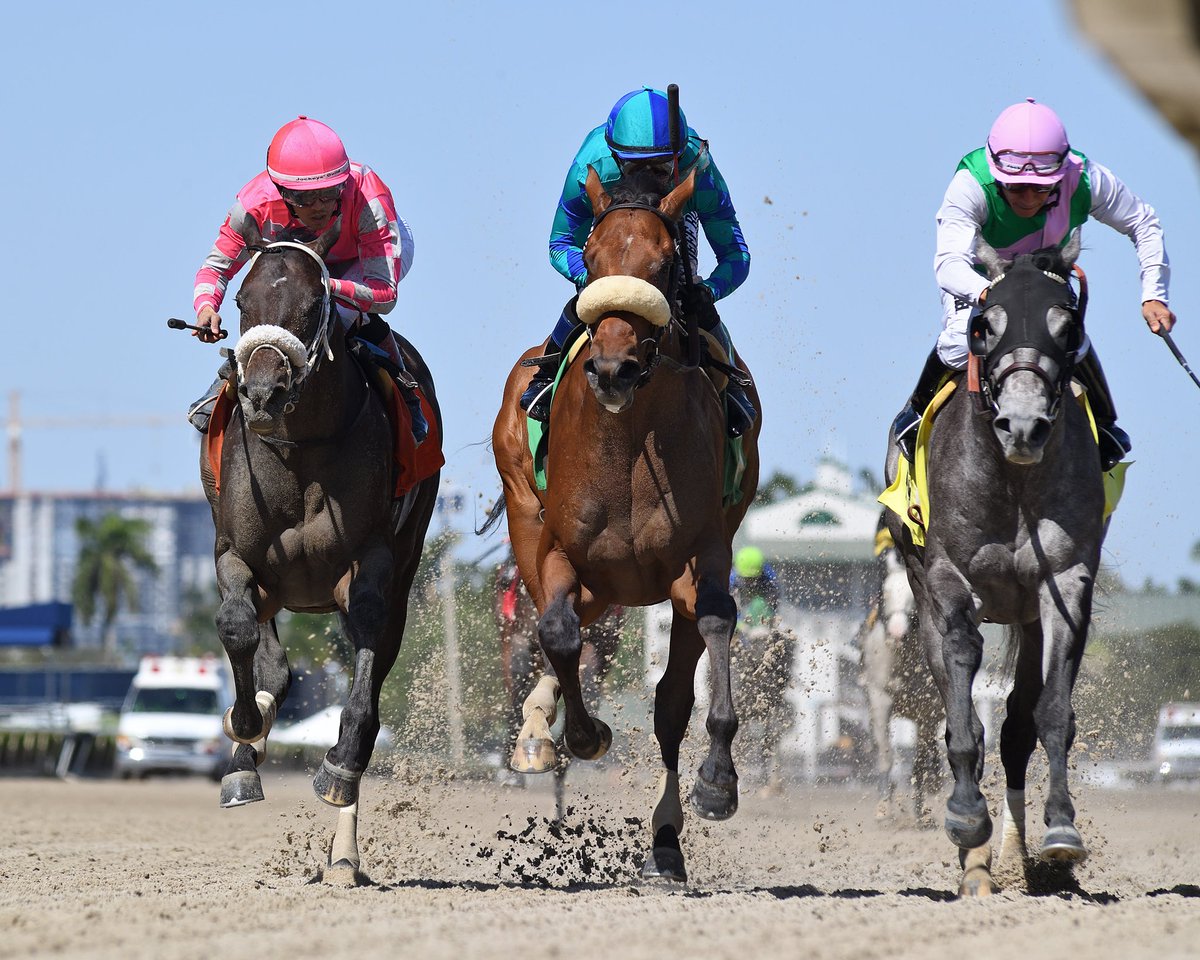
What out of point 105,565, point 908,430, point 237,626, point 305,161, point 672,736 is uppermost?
point 105,565

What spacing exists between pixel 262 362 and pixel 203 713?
22.2m

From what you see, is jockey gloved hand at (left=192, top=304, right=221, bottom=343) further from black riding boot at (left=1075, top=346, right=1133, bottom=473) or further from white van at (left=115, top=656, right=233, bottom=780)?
white van at (left=115, top=656, right=233, bottom=780)

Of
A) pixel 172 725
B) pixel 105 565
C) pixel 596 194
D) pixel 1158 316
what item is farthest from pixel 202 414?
pixel 105 565

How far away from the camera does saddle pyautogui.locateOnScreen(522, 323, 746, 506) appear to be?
322 inches

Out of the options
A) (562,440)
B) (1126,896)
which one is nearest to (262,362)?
(562,440)

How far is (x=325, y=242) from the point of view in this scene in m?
8.14

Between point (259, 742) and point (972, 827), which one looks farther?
point (259, 742)

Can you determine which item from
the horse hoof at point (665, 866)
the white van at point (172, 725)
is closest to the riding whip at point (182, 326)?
A: the horse hoof at point (665, 866)

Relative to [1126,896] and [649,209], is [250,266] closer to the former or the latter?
[649,209]

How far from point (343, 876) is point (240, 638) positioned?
45.7 inches

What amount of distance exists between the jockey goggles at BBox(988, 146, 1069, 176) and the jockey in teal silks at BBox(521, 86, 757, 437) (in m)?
1.33

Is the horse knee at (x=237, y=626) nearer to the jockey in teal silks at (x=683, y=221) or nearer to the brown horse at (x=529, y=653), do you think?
the jockey in teal silks at (x=683, y=221)

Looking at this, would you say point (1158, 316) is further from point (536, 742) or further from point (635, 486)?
point (536, 742)

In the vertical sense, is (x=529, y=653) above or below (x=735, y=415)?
below
